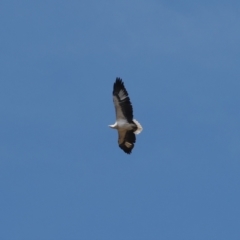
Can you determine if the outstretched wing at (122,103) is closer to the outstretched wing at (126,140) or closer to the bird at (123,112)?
the bird at (123,112)

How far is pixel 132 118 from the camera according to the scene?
13638 centimetres

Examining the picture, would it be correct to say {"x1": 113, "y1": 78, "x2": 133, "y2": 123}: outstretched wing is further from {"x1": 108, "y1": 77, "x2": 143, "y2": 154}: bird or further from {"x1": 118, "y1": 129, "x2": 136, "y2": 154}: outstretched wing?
{"x1": 118, "y1": 129, "x2": 136, "y2": 154}: outstretched wing

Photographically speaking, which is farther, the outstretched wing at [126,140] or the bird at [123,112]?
the outstretched wing at [126,140]

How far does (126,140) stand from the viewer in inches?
5443

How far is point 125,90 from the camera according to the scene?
137 m

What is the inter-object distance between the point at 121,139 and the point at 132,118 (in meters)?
2.28

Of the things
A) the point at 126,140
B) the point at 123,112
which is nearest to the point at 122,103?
the point at 123,112

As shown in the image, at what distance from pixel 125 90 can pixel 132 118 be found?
54.4 inches

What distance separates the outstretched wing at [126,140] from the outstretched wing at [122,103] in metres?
1.00

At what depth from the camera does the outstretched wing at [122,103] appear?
13638 cm

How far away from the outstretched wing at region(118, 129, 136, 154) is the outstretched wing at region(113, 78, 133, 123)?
1.00 m

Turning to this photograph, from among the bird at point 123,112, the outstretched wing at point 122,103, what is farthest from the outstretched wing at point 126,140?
the outstretched wing at point 122,103

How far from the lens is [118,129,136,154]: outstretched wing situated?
13750 centimetres

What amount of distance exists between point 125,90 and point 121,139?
9.17 feet
